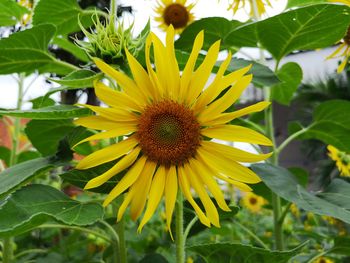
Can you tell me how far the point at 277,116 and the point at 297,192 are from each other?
8.84 meters

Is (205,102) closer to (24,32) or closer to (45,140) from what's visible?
(24,32)

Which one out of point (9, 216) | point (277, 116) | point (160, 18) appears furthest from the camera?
point (277, 116)

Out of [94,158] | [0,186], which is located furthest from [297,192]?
[0,186]

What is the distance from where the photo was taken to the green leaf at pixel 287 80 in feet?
3.07

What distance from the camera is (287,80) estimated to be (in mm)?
987

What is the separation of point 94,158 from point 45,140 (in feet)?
1.19

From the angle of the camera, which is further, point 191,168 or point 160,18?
point 160,18

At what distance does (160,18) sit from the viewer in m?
1.34

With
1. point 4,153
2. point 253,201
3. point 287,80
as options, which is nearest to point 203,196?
point 287,80

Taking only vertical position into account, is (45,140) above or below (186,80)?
below

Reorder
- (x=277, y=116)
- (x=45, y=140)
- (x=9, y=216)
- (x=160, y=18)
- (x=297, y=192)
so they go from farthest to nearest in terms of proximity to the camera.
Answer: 1. (x=277, y=116)
2. (x=160, y=18)
3. (x=45, y=140)
4. (x=297, y=192)
5. (x=9, y=216)

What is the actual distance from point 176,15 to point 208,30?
51 centimetres

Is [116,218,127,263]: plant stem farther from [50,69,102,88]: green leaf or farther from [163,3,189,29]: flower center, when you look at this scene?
[163,3,189,29]: flower center

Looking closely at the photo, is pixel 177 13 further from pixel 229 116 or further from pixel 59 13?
pixel 229 116
